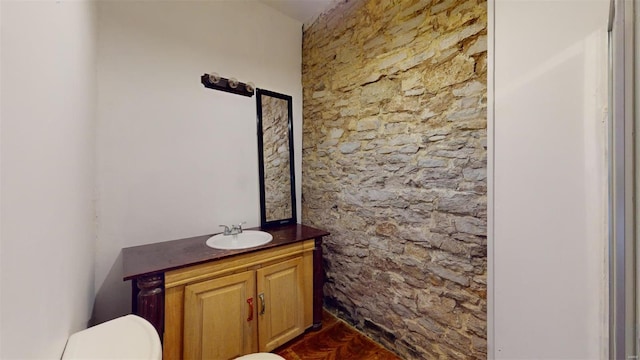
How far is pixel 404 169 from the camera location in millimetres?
1741

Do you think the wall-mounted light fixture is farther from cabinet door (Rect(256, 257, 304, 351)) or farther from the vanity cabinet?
cabinet door (Rect(256, 257, 304, 351))

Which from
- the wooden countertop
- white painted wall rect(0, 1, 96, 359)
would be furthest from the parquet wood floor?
white painted wall rect(0, 1, 96, 359)

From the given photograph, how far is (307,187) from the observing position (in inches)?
100

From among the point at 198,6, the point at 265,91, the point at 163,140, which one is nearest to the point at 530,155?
the point at 265,91

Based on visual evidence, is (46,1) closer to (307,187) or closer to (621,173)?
(621,173)

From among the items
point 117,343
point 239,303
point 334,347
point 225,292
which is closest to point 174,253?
Result: point 225,292

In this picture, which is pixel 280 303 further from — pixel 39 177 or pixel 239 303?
pixel 39 177

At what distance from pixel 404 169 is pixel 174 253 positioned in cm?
161

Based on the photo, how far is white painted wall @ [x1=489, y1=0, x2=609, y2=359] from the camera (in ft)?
3.04

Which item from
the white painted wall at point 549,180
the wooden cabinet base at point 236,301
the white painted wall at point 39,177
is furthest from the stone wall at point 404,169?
the white painted wall at point 39,177

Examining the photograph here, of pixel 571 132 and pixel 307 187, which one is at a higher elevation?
pixel 571 132

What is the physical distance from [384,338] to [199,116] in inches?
87.9

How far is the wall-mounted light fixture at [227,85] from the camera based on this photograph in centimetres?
204

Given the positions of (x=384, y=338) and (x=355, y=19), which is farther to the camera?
(x=355, y=19)
